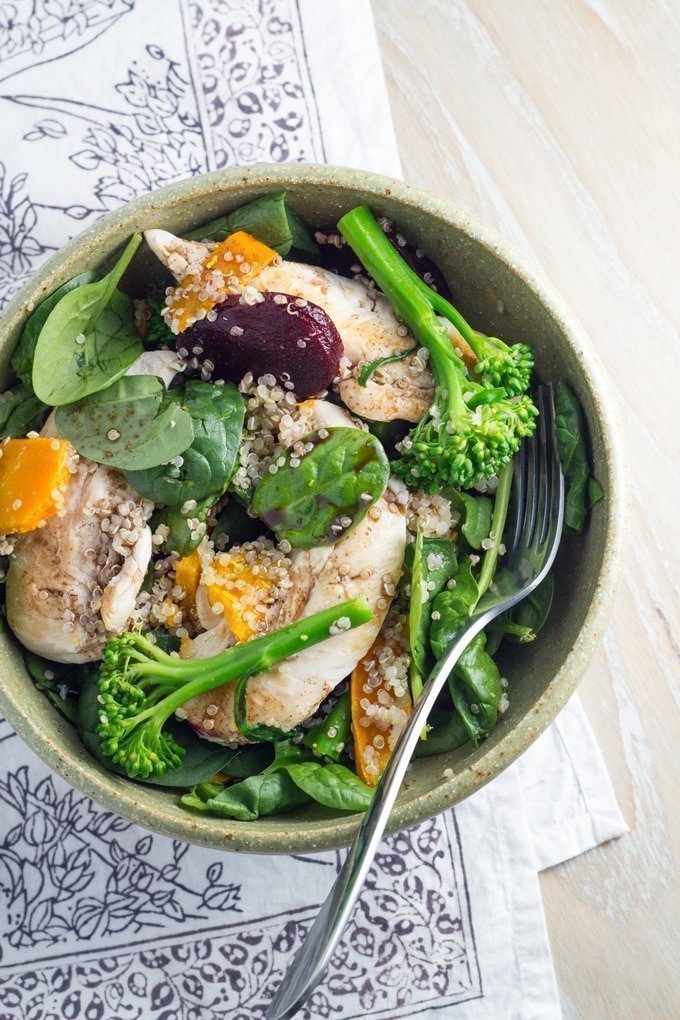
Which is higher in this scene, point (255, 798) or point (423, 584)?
point (423, 584)

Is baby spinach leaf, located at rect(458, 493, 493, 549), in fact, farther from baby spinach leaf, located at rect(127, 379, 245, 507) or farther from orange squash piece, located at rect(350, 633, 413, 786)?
baby spinach leaf, located at rect(127, 379, 245, 507)

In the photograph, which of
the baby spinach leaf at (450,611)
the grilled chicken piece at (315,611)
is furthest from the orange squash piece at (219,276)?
the baby spinach leaf at (450,611)

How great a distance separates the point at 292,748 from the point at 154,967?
0.74m

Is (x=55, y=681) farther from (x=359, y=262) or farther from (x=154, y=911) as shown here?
(x=359, y=262)

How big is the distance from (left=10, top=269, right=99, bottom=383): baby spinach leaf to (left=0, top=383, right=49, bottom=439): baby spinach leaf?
0.04 meters

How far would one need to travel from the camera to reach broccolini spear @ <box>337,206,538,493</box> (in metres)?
1.71

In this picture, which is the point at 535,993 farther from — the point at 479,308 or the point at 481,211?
the point at 481,211

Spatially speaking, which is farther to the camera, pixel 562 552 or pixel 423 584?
pixel 562 552

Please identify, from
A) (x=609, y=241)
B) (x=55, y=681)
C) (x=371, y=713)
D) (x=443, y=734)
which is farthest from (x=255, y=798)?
(x=609, y=241)

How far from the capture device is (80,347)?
5.81 feet

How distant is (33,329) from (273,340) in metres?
0.45

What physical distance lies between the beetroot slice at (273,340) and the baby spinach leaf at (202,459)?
0.08 m

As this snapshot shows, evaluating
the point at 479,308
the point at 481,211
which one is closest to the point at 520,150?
the point at 481,211

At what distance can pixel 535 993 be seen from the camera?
2.13m
